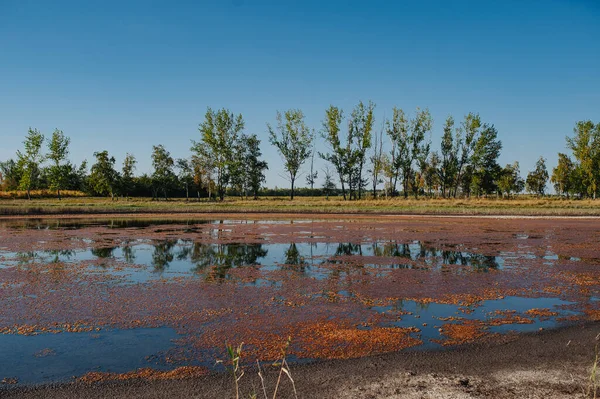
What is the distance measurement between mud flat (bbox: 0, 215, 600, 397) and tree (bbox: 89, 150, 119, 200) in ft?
183

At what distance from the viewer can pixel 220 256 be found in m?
16.5

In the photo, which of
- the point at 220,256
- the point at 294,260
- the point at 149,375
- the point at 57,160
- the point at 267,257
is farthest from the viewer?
the point at 57,160

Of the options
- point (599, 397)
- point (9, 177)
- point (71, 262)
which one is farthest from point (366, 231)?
point (9, 177)

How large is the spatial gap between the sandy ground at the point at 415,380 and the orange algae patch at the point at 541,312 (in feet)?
6.49

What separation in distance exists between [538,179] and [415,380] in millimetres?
98390

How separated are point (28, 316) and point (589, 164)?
8303 cm

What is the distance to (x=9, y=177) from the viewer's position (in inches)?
3546

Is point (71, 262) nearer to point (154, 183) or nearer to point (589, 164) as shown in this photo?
point (154, 183)

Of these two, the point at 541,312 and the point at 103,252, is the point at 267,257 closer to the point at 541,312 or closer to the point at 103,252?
the point at 103,252

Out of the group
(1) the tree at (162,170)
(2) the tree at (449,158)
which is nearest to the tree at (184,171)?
(1) the tree at (162,170)

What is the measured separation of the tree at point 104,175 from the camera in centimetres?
6900

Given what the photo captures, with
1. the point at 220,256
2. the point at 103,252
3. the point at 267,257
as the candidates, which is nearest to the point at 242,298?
the point at 267,257

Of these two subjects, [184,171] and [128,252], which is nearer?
[128,252]

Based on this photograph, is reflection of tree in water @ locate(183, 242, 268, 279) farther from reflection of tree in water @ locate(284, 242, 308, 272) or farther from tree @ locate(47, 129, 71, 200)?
tree @ locate(47, 129, 71, 200)
